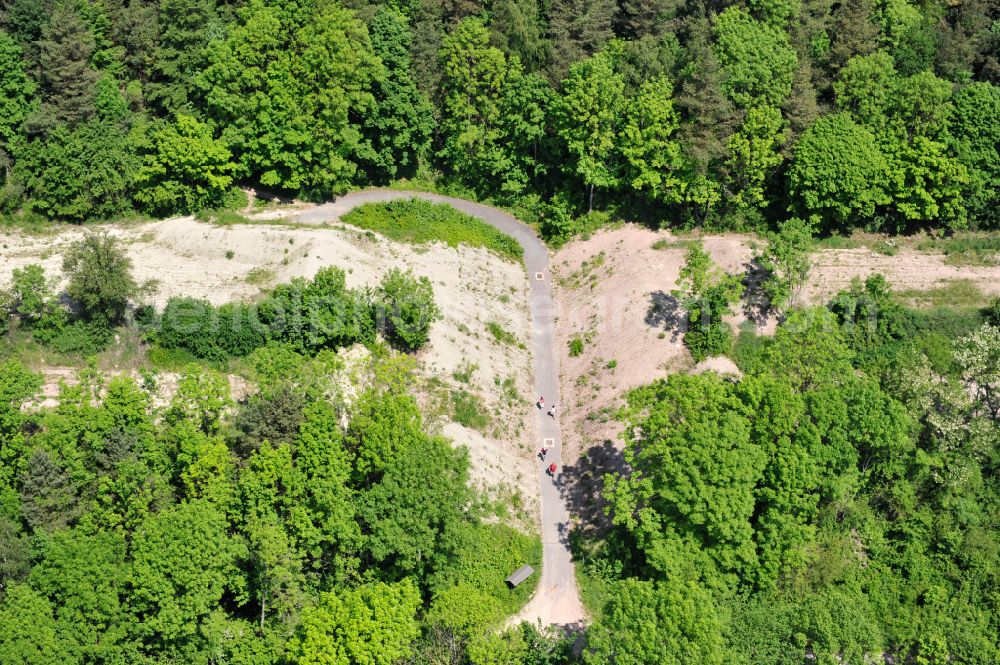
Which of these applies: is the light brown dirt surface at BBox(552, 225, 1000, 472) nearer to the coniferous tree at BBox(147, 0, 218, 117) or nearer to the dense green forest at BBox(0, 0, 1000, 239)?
the dense green forest at BBox(0, 0, 1000, 239)

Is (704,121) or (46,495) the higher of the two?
(704,121)

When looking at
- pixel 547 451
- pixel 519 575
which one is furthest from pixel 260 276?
pixel 519 575

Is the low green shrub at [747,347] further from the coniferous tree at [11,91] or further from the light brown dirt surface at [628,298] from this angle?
the coniferous tree at [11,91]

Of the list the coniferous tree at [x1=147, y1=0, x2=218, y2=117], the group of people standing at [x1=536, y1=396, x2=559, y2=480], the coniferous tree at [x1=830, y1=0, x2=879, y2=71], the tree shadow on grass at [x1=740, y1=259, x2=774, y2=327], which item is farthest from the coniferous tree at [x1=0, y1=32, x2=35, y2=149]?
the coniferous tree at [x1=830, y1=0, x2=879, y2=71]

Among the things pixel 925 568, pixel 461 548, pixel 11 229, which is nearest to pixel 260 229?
pixel 11 229

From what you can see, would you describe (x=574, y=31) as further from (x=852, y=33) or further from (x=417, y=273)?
(x=417, y=273)

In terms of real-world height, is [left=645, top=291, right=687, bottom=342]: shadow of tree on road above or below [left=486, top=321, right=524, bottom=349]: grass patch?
above
